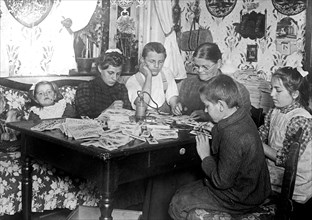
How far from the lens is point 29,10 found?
15.3 feet

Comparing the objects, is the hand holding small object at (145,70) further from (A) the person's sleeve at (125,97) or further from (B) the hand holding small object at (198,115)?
(B) the hand holding small object at (198,115)

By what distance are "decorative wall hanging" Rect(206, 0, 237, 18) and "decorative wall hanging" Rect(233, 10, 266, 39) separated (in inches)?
8.3

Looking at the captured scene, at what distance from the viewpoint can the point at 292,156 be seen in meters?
2.25

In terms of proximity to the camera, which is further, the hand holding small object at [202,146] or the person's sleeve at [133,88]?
the person's sleeve at [133,88]

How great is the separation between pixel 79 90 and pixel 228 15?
2293 mm

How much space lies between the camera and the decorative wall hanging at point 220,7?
5074mm

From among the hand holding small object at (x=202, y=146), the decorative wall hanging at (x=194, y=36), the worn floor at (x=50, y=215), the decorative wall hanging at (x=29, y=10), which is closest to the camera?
the hand holding small object at (x=202, y=146)

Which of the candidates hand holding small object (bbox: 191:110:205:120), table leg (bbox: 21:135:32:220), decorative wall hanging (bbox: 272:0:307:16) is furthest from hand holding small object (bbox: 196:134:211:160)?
decorative wall hanging (bbox: 272:0:307:16)

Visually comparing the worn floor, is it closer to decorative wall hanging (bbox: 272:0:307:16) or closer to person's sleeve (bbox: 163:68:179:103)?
person's sleeve (bbox: 163:68:179:103)

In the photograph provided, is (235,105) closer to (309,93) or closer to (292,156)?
(292,156)

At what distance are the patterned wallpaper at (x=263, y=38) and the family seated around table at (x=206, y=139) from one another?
108 centimetres

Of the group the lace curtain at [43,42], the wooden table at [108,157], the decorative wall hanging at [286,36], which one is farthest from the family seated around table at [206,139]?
the decorative wall hanging at [286,36]

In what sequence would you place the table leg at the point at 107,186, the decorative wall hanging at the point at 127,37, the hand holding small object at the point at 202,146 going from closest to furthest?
the table leg at the point at 107,186, the hand holding small object at the point at 202,146, the decorative wall hanging at the point at 127,37

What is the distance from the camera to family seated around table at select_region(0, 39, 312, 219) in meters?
2.36
